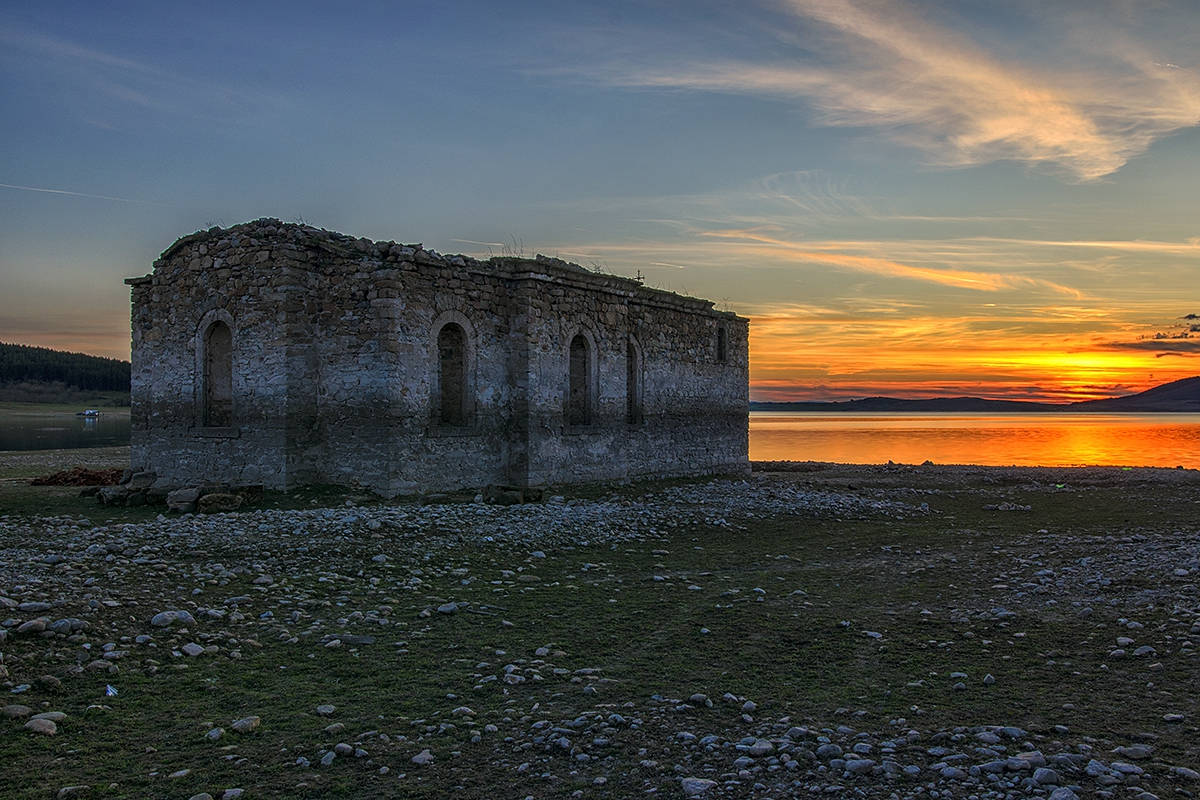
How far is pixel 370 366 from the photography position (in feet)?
49.5

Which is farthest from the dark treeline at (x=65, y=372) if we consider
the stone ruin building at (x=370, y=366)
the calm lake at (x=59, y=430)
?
the stone ruin building at (x=370, y=366)

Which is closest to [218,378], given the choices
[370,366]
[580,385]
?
[370,366]

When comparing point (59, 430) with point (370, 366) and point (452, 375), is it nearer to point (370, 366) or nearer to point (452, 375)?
point (452, 375)

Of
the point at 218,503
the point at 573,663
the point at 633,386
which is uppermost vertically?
the point at 633,386

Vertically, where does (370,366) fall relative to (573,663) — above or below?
above

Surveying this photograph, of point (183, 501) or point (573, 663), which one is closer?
point (573, 663)

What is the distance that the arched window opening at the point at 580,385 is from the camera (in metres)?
19.2

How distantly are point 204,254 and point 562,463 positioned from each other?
29.3ft

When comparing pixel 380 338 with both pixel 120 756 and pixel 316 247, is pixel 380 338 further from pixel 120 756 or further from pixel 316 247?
pixel 120 756

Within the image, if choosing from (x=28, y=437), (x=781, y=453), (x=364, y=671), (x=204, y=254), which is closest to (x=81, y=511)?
(x=204, y=254)

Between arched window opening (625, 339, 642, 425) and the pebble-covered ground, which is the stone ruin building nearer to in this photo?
arched window opening (625, 339, 642, 425)

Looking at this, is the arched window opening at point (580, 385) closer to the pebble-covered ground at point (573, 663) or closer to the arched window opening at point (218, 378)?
the pebble-covered ground at point (573, 663)

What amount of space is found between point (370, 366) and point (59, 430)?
208ft

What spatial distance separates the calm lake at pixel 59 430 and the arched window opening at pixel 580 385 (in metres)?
34.9
